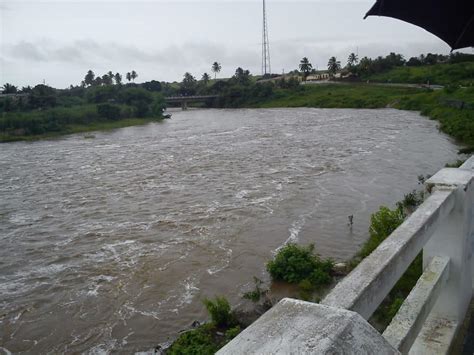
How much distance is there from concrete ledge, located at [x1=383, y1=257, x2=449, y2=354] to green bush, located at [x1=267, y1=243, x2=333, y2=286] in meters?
6.74

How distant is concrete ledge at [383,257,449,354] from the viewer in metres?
2.13

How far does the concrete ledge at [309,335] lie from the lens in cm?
112

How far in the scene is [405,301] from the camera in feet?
8.20

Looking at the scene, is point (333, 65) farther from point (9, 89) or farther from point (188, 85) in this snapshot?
point (9, 89)

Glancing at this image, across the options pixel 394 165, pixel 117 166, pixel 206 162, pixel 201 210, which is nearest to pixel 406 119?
pixel 394 165

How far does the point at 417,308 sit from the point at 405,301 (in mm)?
119

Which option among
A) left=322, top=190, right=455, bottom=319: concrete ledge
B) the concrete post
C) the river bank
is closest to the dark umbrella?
the concrete post

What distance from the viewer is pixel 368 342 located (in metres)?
1.20

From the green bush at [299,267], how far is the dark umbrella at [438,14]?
6451mm

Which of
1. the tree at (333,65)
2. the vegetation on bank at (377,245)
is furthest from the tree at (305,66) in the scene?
the vegetation on bank at (377,245)

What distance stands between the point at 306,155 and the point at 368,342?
80.8 feet

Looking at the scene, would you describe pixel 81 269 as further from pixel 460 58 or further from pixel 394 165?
pixel 460 58

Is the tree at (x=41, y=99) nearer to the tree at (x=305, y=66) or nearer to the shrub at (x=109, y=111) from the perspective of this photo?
the shrub at (x=109, y=111)

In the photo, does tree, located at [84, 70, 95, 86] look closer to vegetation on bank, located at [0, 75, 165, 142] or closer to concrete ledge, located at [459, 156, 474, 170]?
vegetation on bank, located at [0, 75, 165, 142]
